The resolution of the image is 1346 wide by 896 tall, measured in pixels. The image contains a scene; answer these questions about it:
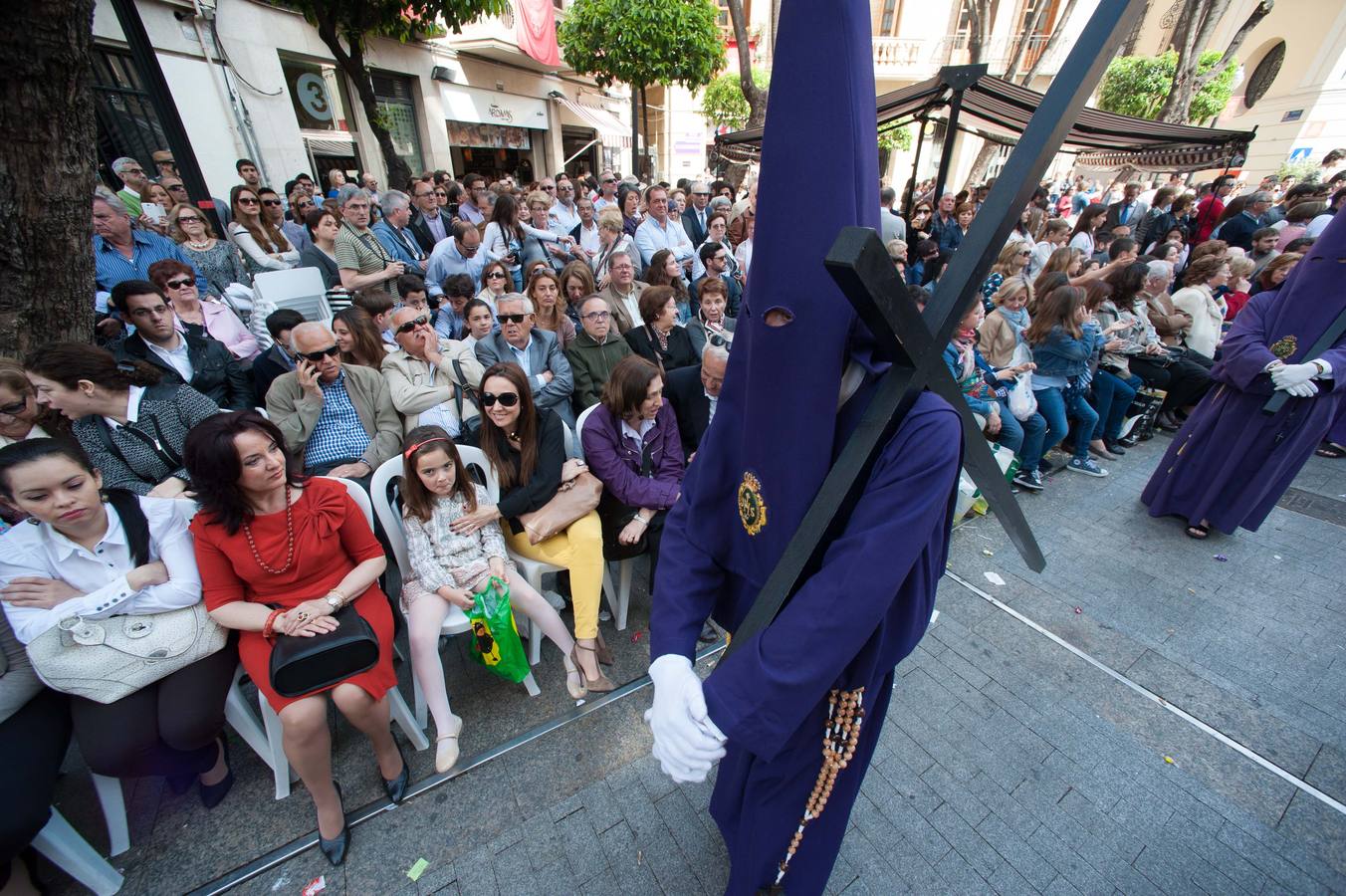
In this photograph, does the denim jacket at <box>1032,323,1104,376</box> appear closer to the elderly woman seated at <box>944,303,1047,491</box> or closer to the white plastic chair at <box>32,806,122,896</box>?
the elderly woman seated at <box>944,303,1047,491</box>

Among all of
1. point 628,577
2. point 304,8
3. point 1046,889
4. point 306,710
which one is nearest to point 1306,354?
point 1046,889

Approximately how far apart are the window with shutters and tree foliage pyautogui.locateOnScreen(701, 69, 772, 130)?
41.6 ft

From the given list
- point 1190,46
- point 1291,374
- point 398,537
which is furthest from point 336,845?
point 1190,46

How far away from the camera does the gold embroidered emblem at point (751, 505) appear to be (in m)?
1.09

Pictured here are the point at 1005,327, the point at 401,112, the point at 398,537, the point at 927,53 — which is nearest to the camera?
the point at 398,537

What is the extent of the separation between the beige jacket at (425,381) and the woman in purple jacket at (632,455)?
1.03m

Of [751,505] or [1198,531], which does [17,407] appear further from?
[1198,531]

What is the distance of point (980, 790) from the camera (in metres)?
2.18

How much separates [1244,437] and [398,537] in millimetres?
5350

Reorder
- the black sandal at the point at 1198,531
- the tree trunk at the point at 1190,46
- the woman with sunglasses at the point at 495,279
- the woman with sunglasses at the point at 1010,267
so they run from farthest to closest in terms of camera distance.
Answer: the tree trunk at the point at 1190,46 → the woman with sunglasses at the point at 1010,267 → the woman with sunglasses at the point at 495,279 → the black sandal at the point at 1198,531

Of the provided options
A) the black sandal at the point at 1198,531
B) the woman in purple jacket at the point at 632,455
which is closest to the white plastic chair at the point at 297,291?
the woman in purple jacket at the point at 632,455

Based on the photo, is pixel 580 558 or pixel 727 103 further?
pixel 727 103

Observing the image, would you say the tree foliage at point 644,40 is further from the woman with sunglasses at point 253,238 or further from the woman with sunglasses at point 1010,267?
the woman with sunglasses at point 1010,267

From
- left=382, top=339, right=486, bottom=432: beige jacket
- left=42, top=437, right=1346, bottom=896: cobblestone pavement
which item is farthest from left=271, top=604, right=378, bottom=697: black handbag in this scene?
left=382, top=339, right=486, bottom=432: beige jacket
